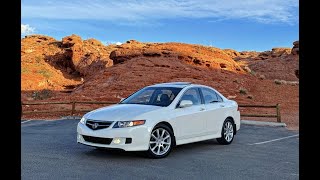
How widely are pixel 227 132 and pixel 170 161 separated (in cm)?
280

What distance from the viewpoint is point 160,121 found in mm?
7945

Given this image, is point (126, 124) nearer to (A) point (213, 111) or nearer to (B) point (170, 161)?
(B) point (170, 161)

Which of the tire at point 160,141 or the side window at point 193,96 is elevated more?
the side window at point 193,96

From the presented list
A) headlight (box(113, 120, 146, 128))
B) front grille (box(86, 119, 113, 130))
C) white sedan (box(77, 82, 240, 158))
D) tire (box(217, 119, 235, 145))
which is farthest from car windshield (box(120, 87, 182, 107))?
tire (box(217, 119, 235, 145))

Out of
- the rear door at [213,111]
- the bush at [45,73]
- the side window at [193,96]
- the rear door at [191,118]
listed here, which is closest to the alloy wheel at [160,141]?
the rear door at [191,118]

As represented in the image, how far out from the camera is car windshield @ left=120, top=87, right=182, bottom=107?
28.6 feet

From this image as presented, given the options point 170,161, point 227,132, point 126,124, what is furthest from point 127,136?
point 227,132

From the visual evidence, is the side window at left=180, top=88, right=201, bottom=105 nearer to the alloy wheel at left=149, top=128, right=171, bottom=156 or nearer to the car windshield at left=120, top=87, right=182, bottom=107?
the car windshield at left=120, top=87, right=182, bottom=107

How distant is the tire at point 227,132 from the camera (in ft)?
32.4

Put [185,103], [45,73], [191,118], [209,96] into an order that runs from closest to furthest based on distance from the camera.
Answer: [185,103], [191,118], [209,96], [45,73]

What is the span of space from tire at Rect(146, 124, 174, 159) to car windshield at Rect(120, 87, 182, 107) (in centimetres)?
68

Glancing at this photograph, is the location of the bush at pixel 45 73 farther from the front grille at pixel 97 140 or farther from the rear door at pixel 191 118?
the front grille at pixel 97 140

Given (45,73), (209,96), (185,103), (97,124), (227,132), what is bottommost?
(227,132)
